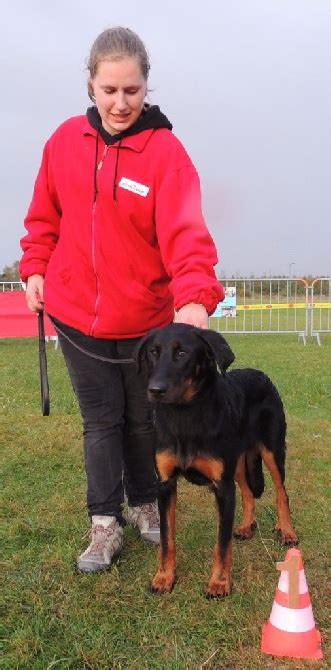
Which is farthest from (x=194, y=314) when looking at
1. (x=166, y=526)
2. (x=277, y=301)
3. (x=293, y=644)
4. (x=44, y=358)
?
(x=277, y=301)

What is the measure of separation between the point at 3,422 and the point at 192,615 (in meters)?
4.29

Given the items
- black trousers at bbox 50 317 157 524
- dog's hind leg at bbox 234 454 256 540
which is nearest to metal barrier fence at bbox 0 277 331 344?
dog's hind leg at bbox 234 454 256 540

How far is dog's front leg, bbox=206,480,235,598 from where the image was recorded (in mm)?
3141

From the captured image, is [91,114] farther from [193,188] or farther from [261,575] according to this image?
[261,575]

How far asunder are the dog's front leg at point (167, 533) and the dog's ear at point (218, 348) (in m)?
0.70

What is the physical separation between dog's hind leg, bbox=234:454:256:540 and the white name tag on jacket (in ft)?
5.18

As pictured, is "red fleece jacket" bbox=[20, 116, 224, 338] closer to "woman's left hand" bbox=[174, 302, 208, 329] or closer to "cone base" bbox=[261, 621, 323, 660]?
"woman's left hand" bbox=[174, 302, 208, 329]

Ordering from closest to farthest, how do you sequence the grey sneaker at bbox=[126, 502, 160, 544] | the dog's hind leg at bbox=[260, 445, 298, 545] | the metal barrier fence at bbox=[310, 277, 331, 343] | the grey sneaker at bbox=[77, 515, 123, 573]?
the grey sneaker at bbox=[77, 515, 123, 573]
the dog's hind leg at bbox=[260, 445, 298, 545]
the grey sneaker at bbox=[126, 502, 160, 544]
the metal barrier fence at bbox=[310, 277, 331, 343]

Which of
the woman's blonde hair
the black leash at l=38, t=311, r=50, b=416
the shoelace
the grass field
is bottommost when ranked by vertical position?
the grass field

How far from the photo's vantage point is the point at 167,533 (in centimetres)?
326

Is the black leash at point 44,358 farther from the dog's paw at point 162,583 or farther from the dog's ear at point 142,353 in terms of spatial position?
the dog's paw at point 162,583

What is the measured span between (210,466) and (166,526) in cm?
40

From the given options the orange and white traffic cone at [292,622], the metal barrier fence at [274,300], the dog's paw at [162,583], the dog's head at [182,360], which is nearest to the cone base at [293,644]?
the orange and white traffic cone at [292,622]

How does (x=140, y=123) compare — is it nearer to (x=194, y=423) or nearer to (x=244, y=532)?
(x=194, y=423)
